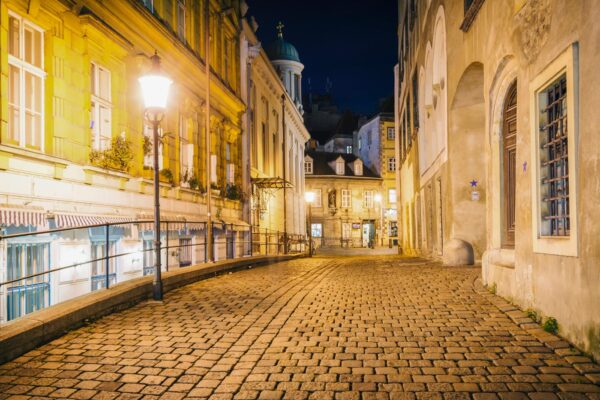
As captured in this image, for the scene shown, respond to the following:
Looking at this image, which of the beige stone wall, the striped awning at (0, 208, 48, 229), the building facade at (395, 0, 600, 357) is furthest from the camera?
the beige stone wall

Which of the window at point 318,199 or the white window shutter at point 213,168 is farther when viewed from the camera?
the window at point 318,199

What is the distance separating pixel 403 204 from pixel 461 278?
77.1 ft

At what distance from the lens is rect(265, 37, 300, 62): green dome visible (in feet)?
158

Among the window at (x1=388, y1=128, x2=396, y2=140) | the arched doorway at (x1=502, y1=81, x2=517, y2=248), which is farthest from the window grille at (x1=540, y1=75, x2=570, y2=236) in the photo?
the window at (x1=388, y1=128, x2=396, y2=140)

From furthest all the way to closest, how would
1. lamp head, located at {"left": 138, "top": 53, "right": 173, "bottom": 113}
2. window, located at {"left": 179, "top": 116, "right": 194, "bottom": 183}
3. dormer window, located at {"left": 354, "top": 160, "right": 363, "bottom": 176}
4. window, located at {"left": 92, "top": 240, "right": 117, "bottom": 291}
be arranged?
dormer window, located at {"left": 354, "top": 160, "right": 363, "bottom": 176}, window, located at {"left": 179, "top": 116, "right": 194, "bottom": 183}, window, located at {"left": 92, "top": 240, "right": 117, "bottom": 291}, lamp head, located at {"left": 138, "top": 53, "right": 173, "bottom": 113}

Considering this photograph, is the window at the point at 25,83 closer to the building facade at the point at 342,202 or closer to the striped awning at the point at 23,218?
the striped awning at the point at 23,218

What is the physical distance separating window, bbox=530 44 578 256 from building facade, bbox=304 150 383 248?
49747 millimetres

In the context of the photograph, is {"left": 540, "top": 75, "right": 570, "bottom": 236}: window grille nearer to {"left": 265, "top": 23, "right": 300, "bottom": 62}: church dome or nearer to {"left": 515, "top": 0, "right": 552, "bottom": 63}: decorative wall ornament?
{"left": 515, "top": 0, "right": 552, "bottom": 63}: decorative wall ornament

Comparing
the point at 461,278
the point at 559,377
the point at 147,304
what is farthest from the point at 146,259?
the point at 559,377

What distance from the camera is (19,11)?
9727 millimetres

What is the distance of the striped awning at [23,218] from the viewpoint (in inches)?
357

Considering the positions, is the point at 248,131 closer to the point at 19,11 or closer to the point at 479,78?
the point at 479,78

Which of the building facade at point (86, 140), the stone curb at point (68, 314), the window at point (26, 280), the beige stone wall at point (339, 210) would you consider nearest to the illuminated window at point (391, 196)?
the beige stone wall at point (339, 210)

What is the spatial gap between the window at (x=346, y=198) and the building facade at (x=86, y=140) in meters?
39.9
